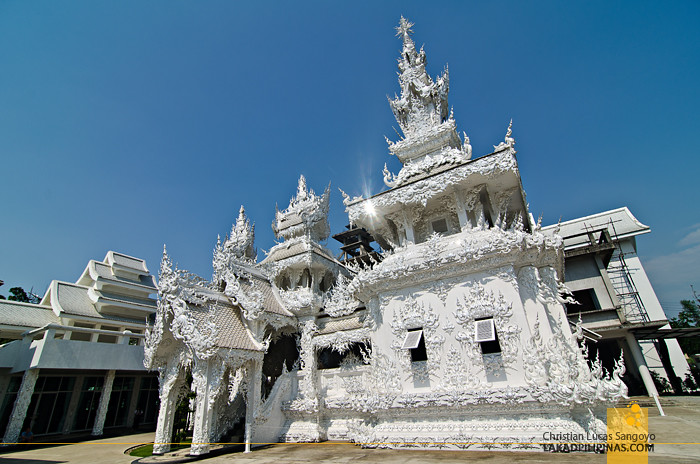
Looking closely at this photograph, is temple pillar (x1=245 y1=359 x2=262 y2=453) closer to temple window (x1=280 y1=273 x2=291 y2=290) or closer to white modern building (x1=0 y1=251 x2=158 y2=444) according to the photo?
temple window (x1=280 y1=273 x2=291 y2=290)

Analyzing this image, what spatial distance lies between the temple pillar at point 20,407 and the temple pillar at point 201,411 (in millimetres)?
11443

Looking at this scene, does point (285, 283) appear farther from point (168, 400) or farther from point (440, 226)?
point (440, 226)

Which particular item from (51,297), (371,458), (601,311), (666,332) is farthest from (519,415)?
(51,297)

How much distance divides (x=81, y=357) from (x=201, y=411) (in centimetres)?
1193

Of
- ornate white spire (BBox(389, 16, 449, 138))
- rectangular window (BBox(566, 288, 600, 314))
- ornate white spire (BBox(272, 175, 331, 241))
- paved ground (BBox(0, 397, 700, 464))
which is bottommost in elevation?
paved ground (BBox(0, 397, 700, 464))

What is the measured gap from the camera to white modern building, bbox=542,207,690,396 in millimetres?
15078

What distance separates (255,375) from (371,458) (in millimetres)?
4644

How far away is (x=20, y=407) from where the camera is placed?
14.4 meters

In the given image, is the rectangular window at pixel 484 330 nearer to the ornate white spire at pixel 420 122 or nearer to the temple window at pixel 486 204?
the temple window at pixel 486 204

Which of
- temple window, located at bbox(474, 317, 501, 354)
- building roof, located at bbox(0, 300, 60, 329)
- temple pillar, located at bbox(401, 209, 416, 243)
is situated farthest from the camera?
building roof, located at bbox(0, 300, 60, 329)

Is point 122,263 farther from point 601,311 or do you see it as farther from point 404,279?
point 601,311

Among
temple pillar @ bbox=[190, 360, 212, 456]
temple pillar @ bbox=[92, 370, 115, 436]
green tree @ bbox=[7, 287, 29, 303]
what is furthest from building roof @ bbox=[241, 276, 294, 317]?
green tree @ bbox=[7, 287, 29, 303]

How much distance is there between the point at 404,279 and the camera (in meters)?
9.86

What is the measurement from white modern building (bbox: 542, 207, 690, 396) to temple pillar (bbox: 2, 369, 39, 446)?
916 inches
